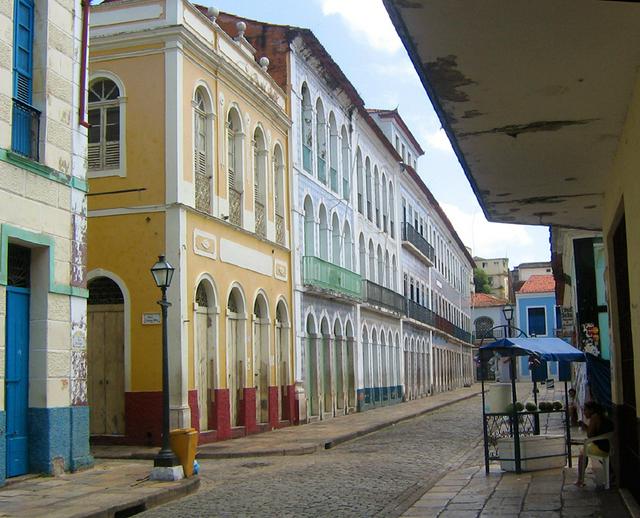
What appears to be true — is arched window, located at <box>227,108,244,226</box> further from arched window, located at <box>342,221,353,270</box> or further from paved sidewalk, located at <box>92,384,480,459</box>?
arched window, located at <box>342,221,353,270</box>

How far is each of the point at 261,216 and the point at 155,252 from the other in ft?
16.7

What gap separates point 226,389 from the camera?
1920 cm

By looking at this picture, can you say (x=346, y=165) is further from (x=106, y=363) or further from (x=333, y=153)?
(x=106, y=363)

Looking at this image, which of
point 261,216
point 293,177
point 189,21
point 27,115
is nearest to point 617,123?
point 27,115

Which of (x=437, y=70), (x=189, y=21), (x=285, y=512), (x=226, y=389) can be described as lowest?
(x=285, y=512)

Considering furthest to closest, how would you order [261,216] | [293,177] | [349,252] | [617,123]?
[349,252], [293,177], [261,216], [617,123]

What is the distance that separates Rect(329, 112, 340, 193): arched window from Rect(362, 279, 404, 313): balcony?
154 inches

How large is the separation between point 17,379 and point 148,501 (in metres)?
2.67

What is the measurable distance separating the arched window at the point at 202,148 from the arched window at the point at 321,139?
8.47 m

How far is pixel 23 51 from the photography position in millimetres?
12430

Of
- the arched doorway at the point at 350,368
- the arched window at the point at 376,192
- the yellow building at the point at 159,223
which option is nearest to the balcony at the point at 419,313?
the arched window at the point at 376,192

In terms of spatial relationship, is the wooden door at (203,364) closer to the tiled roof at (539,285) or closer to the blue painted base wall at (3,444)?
the blue painted base wall at (3,444)

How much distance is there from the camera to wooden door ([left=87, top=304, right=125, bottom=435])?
1780 centimetres

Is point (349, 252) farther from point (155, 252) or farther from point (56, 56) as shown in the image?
point (56, 56)
